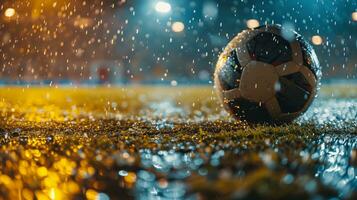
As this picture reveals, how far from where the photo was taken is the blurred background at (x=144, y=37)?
27.5 metres

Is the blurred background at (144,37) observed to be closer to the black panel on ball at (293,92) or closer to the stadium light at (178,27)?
the stadium light at (178,27)

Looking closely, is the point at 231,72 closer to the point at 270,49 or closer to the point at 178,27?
the point at 270,49

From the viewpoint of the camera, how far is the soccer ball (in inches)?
196

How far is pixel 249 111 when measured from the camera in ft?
17.3

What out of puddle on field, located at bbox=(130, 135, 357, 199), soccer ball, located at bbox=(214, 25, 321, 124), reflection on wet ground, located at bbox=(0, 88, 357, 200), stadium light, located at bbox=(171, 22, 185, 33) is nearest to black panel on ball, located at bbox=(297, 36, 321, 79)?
soccer ball, located at bbox=(214, 25, 321, 124)

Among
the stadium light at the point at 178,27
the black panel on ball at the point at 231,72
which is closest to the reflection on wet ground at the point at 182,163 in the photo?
the black panel on ball at the point at 231,72

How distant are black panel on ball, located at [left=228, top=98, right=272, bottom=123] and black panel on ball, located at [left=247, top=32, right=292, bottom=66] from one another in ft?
1.76

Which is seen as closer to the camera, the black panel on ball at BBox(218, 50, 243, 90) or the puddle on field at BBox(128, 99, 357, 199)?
the puddle on field at BBox(128, 99, 357, 199)

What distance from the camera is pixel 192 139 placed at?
177 inches

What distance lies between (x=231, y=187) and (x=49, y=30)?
32142 millimetres

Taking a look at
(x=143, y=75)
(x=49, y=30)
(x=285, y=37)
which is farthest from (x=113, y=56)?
(x=285, y=37)

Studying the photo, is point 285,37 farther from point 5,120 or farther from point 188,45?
point 188,45

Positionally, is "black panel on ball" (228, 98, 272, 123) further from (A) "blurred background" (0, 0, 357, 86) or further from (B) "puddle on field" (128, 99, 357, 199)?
(A) "blurred background" (0, 0, 357, 86)

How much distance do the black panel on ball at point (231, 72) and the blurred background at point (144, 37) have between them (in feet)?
67.1
